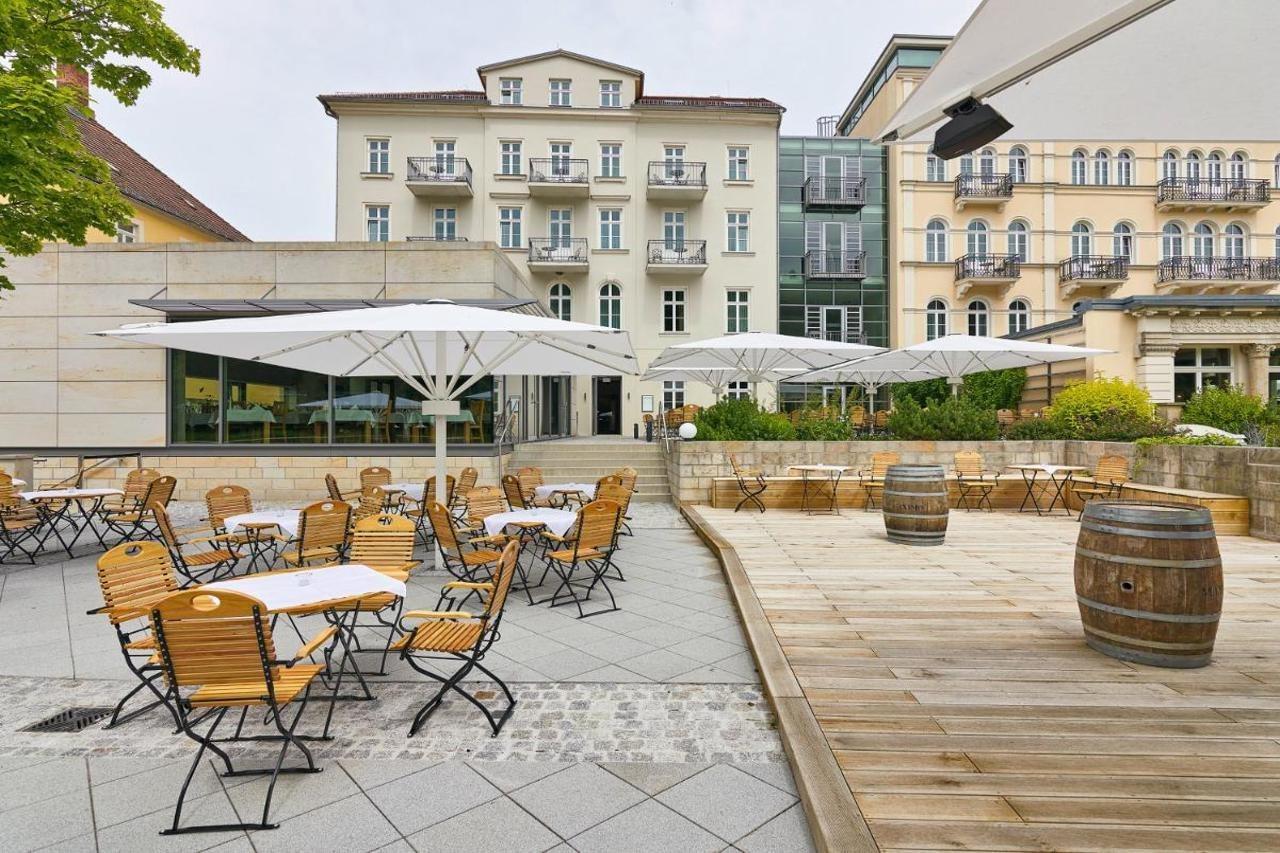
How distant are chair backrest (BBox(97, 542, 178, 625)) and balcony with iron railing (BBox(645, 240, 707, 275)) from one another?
21508 millimetres

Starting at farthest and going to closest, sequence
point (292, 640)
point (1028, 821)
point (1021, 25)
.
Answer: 1. point (292, 640)
2. point (1021, 25)
3. point (1028, 821)

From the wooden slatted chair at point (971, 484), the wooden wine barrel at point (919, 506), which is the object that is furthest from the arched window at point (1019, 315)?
the wooden wine barrel at point (919, 506)

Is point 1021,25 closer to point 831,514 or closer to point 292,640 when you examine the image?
point 292,640

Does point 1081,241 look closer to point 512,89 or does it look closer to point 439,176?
point 512,89

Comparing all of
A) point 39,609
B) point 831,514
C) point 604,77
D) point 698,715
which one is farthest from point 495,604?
point 604,77

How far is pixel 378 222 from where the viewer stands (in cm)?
2395

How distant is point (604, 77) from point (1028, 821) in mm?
27101

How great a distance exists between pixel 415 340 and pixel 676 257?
1893 cm

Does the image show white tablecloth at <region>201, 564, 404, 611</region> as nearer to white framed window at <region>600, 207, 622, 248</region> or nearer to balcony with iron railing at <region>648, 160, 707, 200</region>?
white framed window at <region>600, 207, 622, 248</region>

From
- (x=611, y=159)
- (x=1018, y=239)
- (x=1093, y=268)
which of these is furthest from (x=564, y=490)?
(x=1093, y=268)

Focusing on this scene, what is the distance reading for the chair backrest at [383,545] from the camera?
436 centimetres

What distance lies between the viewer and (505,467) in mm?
12383

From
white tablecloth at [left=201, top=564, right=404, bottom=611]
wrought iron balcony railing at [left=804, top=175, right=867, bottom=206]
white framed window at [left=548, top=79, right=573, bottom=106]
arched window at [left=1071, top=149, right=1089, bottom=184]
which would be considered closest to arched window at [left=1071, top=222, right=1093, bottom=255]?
arched window at [left=1071, top=149, right=1089, bottom=184]

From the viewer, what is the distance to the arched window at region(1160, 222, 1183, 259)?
2561cm
